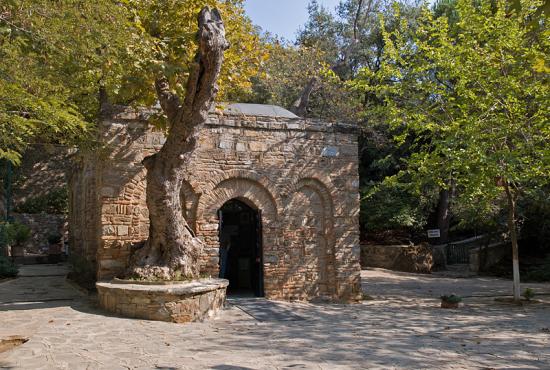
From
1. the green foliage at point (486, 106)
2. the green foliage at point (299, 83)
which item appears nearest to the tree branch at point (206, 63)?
the green foliage at point (486, 106)

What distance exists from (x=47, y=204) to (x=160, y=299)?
1811cm

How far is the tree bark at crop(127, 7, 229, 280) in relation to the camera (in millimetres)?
8602

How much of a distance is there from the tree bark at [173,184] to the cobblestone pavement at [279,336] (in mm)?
1139

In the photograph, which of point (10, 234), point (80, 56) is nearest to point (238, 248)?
point (80, 56)

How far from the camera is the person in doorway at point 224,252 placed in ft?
38.1

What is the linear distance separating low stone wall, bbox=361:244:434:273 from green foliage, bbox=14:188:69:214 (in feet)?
48.4

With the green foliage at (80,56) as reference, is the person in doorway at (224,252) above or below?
below

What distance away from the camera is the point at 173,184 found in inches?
358

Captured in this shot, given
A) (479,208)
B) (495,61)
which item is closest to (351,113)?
(479,208)

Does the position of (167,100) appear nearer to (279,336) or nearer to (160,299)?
(160,299)

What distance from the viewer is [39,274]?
566 inches

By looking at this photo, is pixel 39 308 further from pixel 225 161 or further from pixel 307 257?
pixel 307 257

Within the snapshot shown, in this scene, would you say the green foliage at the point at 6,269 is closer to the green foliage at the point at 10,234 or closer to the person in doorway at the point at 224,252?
the green foliage at the point at 10,234

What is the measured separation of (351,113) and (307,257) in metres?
10.3
